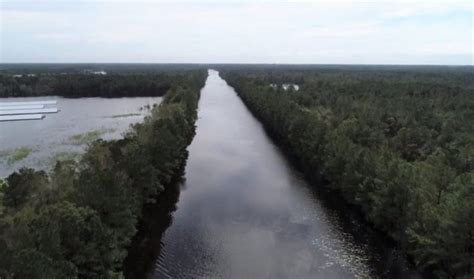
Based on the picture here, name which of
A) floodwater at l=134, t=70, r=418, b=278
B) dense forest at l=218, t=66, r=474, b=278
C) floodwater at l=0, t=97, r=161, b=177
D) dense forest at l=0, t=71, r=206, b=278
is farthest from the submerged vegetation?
dense forest at l=218, t=66, r=474, b=278

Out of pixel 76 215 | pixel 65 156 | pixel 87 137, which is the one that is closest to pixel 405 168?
pixel 76 215

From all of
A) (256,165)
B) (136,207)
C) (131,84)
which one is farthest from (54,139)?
(131,84)

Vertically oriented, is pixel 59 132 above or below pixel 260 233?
above

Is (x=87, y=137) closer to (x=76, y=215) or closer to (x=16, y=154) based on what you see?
(x=16, y=154)

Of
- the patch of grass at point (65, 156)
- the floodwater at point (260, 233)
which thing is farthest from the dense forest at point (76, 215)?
the patch of grass at point (65, 156)

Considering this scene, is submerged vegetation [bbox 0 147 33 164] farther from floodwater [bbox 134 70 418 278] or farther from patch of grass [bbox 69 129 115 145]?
floodwater [bbox 134 70 418 278]

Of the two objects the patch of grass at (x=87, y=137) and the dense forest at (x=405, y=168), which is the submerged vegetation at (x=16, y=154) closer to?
the patch of grass at (x=87, y=137)

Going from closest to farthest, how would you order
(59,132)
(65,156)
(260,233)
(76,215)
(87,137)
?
(76,215) → (260,233) → (65,156) → (87,137) → (59,132)
